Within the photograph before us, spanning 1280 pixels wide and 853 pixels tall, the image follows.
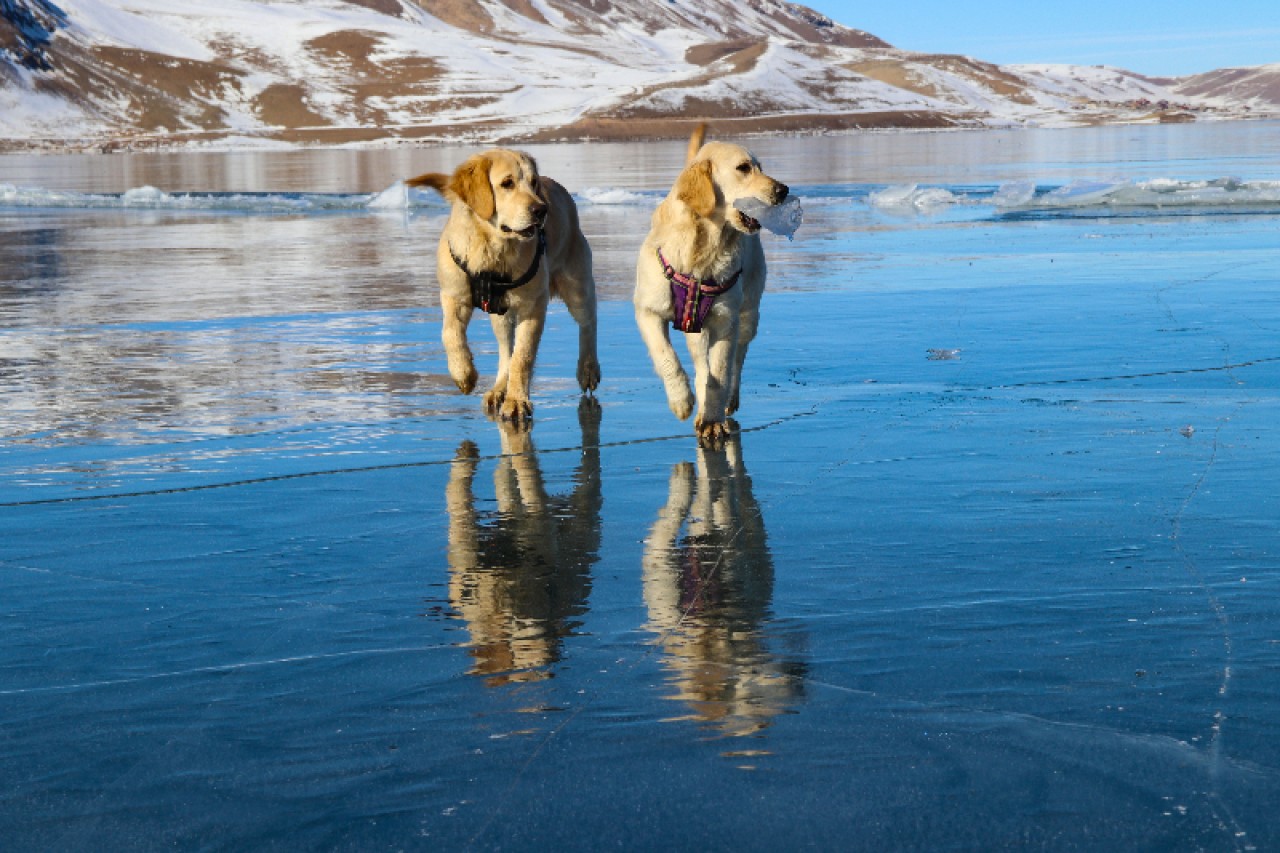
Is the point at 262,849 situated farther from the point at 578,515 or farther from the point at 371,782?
the point at 578,515

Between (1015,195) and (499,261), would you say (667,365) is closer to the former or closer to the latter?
(499,261)

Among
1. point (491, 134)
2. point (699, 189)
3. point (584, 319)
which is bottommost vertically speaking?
point (584, 319)

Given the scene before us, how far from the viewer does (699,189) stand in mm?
6633

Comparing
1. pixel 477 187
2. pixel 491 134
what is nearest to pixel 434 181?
pixel 477 187

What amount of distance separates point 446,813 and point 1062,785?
3.66 ft

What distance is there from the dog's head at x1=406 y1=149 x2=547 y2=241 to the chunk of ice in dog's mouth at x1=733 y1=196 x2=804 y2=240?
102cm

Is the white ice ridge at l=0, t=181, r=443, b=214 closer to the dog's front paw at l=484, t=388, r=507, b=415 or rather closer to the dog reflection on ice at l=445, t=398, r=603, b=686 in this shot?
the dog's front paw at l=484, t=388, r=507, b=415

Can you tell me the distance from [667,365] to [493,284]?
114 centimetres

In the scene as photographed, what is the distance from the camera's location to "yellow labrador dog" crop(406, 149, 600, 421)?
714cm

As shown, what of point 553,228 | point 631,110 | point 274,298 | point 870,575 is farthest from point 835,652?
point 631,110

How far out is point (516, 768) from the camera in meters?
2.91

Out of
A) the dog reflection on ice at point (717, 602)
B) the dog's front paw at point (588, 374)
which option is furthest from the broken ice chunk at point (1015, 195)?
the dog reflection on ice at point (717, 602)

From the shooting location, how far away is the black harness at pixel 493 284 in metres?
7.36

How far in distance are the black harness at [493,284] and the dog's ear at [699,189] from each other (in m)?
0.96
